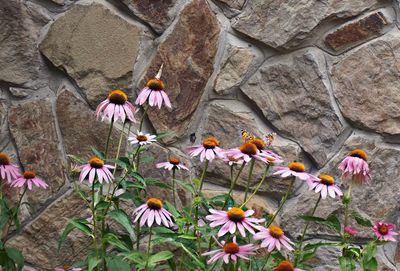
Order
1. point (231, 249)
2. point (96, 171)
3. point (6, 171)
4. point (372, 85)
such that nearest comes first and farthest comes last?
point (231, 249) → point (96, 171) → point (6, 171) → point (372, 85)

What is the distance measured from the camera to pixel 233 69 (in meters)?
2.08

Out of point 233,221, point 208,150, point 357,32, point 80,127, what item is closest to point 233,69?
point 357,32

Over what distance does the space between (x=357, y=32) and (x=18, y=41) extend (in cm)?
106

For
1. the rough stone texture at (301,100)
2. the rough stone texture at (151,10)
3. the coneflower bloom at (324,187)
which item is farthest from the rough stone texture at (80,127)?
the coneflower bloom at (324,187)

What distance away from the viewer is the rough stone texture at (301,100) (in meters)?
2.05

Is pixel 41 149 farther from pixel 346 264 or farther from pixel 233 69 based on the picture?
pixel 346 264

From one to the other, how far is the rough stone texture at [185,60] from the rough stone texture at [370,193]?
0.45 metres

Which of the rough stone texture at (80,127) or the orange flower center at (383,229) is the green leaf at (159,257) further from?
the rough stone texture at (80,127)

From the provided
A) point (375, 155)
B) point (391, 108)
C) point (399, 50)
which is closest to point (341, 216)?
point (375, 155)

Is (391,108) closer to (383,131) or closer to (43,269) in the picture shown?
(383,131)

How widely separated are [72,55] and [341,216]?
98cm

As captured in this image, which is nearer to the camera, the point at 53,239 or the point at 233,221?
the point at 233,221

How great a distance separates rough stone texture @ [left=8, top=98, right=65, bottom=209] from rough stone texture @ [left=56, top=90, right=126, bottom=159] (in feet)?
0.16

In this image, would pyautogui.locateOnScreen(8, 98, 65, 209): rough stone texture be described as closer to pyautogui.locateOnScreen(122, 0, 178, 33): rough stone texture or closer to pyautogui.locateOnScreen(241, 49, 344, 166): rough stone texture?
pyautogui.locateOnScreen(122, 0, 178, 33): rough stone texture
